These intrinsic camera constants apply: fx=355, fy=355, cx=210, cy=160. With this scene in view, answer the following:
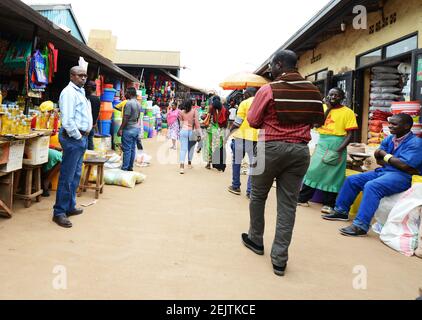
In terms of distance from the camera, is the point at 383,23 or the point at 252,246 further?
the point at 383,23

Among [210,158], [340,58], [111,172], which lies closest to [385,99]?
[340,58]

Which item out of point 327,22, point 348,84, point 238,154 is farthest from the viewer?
point 348,84

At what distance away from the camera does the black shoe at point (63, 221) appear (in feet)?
12.6

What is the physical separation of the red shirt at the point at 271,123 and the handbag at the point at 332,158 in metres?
2.15

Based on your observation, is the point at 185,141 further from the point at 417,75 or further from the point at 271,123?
the point at 271,123

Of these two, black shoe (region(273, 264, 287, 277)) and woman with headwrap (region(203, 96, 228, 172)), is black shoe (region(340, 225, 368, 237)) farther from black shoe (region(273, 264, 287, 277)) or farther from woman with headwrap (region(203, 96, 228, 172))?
woman with headwrap (region(203, 96, 228, 172))

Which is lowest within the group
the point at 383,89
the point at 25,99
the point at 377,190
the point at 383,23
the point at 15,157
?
the point at 377,190

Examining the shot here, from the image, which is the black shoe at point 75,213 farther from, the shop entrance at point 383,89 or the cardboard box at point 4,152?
the shop entrance at point 383,89

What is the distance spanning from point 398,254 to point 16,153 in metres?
4.37

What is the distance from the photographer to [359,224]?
415 cm

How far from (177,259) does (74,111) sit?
197 centimetres

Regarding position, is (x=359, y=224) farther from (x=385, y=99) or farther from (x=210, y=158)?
(x=210, y=158)

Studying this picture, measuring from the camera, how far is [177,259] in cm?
317

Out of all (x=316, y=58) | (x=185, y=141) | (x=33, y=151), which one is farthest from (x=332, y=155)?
(x=316, y=58)
